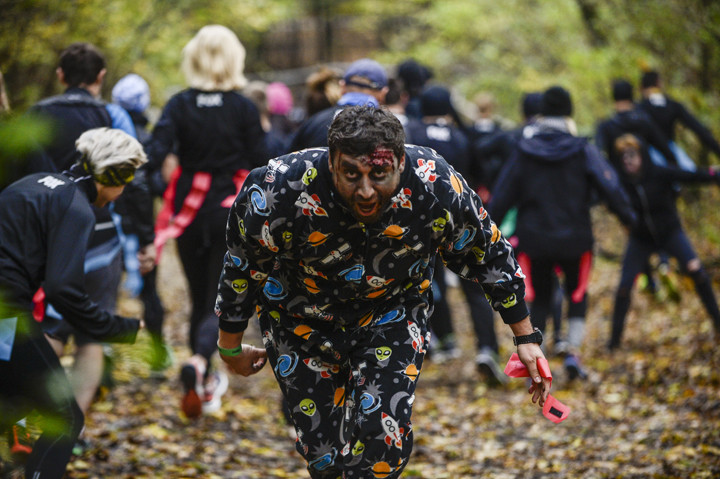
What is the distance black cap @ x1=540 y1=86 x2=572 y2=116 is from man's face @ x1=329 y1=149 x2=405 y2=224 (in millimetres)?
4533

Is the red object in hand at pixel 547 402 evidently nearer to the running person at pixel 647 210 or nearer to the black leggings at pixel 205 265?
the black leggings at pixel 205 265

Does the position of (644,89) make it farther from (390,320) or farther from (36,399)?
(36,399)

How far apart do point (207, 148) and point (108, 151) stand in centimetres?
195

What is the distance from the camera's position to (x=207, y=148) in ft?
20.7

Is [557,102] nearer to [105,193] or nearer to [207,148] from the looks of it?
[207,148]

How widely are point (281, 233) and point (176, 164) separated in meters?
3.39

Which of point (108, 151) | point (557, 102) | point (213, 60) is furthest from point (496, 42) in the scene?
point (108, 151)

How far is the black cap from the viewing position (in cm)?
727

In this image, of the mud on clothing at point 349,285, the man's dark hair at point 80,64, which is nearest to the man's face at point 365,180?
the mud on clothing at point 349,285

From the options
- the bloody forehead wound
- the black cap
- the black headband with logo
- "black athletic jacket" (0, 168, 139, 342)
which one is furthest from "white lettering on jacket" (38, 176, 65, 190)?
the black cap

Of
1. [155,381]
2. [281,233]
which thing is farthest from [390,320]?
[155,381]

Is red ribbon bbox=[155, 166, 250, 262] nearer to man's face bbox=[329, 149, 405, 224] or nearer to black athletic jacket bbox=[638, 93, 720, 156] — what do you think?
man's face bbox=[329, 149, 405, 224]

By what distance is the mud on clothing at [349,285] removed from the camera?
3.22 meters

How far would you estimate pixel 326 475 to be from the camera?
3.81 metres
